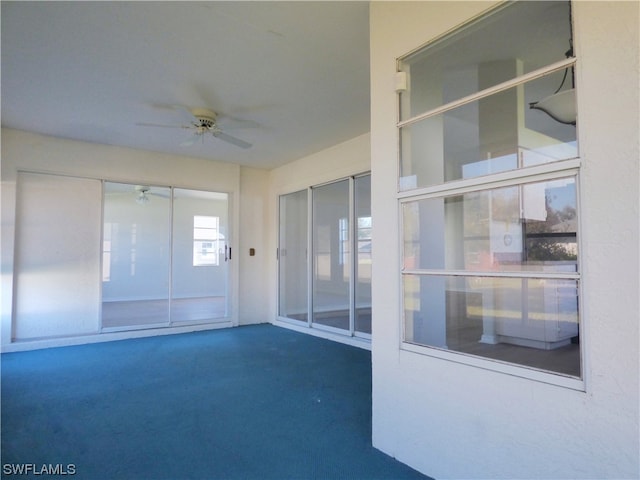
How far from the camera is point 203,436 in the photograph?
2.36 metres

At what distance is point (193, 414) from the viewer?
2.68 metres

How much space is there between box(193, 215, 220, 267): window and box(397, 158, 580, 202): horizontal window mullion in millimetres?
5178

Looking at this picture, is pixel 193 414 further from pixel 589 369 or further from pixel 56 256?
pixel 56 256

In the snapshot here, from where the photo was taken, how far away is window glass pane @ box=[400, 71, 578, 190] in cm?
169

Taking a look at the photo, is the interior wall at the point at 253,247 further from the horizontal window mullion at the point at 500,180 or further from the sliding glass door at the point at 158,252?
the horizontal window mullion at the point at 500,180

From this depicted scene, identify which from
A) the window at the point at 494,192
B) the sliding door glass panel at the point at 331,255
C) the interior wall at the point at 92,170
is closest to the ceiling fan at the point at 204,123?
the interior wall at the point at 92,170

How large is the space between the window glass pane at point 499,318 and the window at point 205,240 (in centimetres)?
505

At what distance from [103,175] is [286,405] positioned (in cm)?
427

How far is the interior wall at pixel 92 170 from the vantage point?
448 centimetres

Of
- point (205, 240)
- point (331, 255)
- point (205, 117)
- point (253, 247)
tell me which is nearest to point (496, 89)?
point (205, 117)

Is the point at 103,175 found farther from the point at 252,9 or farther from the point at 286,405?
the point at 286,405

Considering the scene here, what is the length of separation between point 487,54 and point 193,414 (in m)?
3.09

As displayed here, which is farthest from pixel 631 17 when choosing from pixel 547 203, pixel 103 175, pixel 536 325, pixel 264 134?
pixel 103 175

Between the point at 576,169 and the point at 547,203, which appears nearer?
the point at 576,169
